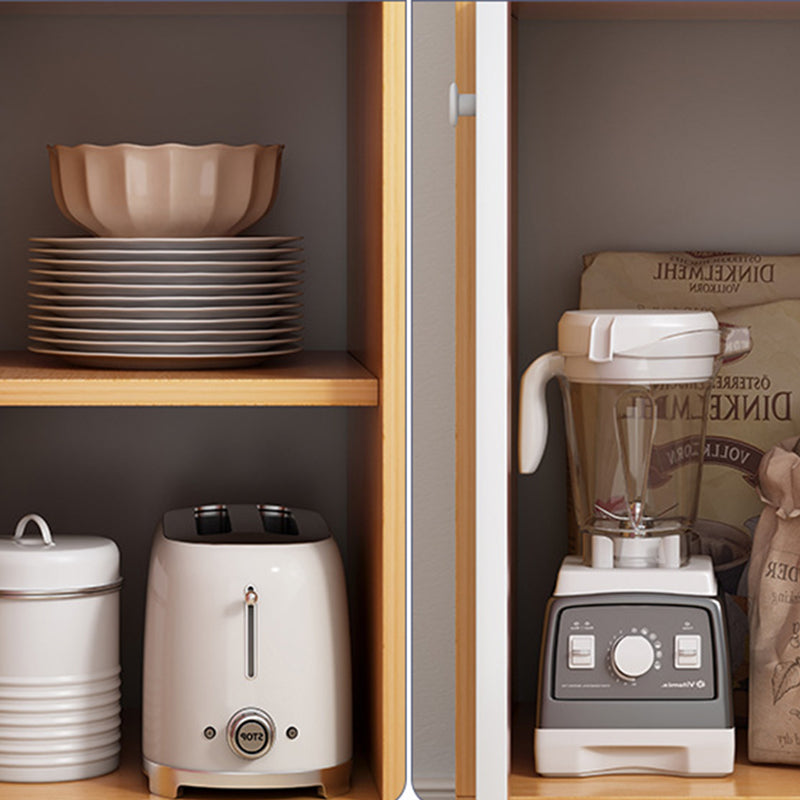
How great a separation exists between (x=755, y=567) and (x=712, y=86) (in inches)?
22.1

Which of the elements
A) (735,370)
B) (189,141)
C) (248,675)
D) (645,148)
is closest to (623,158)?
(645,148)

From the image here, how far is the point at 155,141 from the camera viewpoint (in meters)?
1.46

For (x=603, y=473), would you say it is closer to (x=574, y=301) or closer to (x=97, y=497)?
(x=574, y=301)

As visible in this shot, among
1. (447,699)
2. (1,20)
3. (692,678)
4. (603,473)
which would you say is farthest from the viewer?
(447,699)

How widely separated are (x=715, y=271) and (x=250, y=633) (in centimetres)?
63

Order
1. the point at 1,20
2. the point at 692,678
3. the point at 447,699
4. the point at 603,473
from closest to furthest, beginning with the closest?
1. the point at 692,678
2. the point at 603,473
3. the point at 1,20
4. the point at 447,699

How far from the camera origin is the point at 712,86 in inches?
56.6

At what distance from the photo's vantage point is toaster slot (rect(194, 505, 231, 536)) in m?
1.31

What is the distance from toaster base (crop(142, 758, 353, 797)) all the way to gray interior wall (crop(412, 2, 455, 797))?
41cm

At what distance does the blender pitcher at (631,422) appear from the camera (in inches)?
44.3

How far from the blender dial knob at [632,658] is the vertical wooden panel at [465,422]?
14 centimetres

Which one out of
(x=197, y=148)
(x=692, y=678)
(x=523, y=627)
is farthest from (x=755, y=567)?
(x=197, y=148)

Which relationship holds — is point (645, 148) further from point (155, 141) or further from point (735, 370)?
point (155, 141)

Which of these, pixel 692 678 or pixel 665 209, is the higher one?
pixel 665 209
